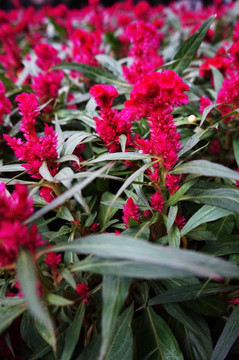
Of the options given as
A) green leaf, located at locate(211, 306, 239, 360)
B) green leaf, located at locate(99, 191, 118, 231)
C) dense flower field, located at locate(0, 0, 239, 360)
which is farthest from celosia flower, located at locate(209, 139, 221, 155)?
green leaf, located at locate(211, 306, 239, 360)

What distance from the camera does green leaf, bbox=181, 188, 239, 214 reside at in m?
0.61

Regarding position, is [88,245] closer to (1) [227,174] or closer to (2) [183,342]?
(1) [227,174]

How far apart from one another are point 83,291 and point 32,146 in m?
0.34

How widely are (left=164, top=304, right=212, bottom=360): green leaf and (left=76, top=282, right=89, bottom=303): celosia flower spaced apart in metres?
0.19

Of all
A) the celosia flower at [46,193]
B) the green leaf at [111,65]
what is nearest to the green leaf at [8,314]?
the celosia flower at [46,193]

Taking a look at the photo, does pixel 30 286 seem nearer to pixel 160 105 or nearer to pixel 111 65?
pixel 160 105

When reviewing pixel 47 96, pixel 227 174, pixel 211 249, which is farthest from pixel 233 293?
pixel 47 96

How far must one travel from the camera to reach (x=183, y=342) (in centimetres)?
76

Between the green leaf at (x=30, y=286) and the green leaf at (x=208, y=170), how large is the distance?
13.2 inches

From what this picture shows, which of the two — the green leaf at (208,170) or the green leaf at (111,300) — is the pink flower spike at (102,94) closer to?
the green leaf at (208,170)

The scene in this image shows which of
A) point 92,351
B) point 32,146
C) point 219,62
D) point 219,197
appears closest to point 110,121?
point 32,146

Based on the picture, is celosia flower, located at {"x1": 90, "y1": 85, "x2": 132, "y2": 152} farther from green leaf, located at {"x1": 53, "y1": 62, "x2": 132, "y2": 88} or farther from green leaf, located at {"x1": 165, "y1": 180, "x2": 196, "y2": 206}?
green leaf, located at {"x1": 53, "y1": 62, "x2": 132, "y2": 88}

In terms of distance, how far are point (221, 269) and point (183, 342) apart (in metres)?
0.42

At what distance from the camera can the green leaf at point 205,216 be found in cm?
65
